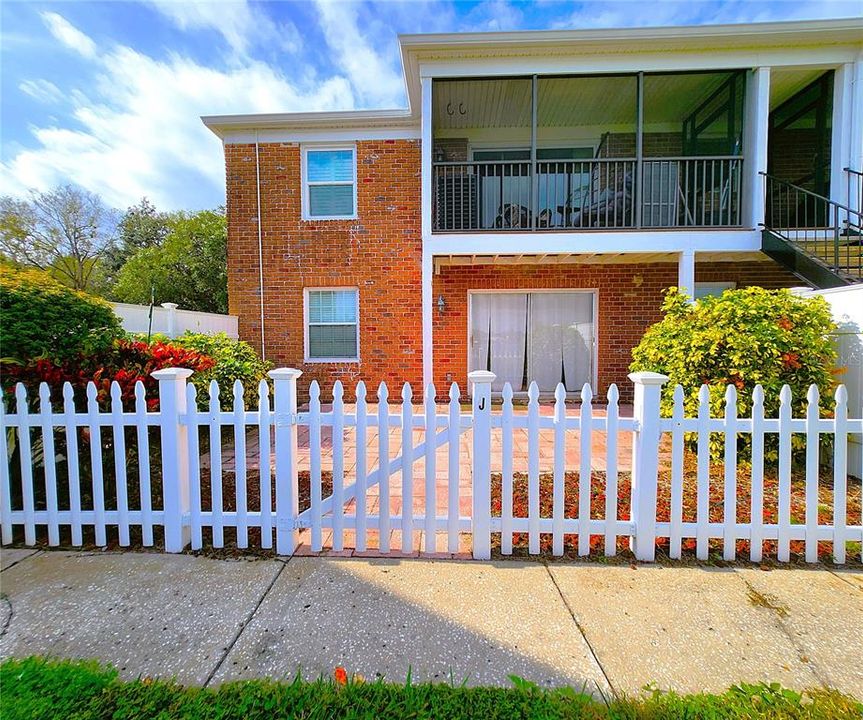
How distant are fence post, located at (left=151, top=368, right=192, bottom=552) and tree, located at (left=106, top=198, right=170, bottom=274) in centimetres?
2606

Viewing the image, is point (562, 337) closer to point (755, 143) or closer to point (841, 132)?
point (755, 143)

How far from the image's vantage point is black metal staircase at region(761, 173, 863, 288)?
5.91 m

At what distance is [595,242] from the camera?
706 centimetres

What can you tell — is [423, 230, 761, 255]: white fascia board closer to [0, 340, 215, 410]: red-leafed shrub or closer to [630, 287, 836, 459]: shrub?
[630, 287, 836, 459]: shrub

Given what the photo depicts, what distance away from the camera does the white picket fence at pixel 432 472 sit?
2615 mm

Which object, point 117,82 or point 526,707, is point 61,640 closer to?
point 526,707

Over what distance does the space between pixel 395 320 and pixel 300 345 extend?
2078mm

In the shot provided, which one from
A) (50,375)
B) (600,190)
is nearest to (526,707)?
(50,375)

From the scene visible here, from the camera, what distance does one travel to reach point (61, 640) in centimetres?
199

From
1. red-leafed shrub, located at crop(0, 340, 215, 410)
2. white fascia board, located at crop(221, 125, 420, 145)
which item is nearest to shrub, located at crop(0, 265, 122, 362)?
red-leafed shrub, located at crop(0, 340, 215, 410)

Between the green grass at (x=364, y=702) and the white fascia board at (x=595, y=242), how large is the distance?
632cm

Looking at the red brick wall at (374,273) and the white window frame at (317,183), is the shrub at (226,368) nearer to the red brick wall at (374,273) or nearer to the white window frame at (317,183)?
the red brick wall at (374,273)

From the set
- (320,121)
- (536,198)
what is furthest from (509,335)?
(320,121)

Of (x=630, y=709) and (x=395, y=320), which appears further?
(x=395, y=320)
